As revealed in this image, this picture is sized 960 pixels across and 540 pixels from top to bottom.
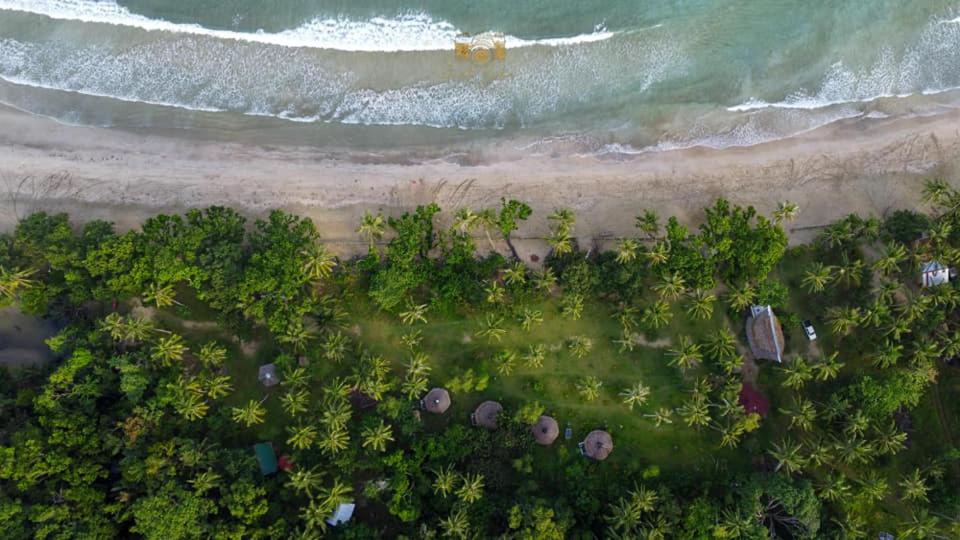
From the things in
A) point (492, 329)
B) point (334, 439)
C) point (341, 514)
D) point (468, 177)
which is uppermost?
point (468, 177)

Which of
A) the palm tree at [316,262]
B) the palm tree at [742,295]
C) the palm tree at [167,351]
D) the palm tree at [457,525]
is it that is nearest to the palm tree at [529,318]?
the palm tree at [457,525]

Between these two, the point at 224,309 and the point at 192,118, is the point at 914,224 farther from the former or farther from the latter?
the point at 192,118

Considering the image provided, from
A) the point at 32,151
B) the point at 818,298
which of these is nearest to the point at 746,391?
the point at 818,298

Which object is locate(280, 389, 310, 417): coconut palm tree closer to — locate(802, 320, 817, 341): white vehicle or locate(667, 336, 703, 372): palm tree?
locate(667, 336, 703, 372): palm tree

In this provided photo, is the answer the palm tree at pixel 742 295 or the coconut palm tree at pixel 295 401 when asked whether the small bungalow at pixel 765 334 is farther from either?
the coconut palm tree at pixel 295 401

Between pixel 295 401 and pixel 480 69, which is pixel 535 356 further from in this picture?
pixel 480 69

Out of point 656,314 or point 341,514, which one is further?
point 656,314

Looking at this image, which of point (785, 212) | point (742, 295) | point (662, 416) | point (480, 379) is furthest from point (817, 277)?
point (480, 379)
